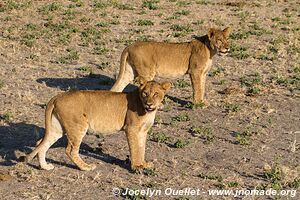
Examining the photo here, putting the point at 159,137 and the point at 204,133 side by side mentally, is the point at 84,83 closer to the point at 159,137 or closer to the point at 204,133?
the point at 159,137

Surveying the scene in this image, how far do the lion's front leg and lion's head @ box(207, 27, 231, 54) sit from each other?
4.19m

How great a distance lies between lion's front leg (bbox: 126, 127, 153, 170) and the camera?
969 centimetres

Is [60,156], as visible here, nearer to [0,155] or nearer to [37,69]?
[0,155]

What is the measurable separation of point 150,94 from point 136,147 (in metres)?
0.93

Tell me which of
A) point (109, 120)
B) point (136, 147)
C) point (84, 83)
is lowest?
point (84, 83)

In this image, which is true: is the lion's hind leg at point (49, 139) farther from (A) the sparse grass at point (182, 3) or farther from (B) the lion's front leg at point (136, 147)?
(A) the sparse grass at point (182, 3)

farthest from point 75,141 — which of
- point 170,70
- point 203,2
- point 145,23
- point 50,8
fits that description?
point 203,2

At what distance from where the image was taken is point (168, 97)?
14.2 m

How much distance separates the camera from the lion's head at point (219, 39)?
13281mm

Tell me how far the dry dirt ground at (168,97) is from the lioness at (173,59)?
0.76 m

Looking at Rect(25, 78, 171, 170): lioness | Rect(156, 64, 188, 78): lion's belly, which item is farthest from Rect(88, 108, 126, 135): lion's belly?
Rect(156, 64, 188, 78): lion's belly

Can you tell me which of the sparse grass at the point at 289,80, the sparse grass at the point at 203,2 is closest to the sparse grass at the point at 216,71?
the sparse grass at the point at 289,80

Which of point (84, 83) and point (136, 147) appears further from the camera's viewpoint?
point (84, 83)

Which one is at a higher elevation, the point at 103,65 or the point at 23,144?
the point at 103,65
